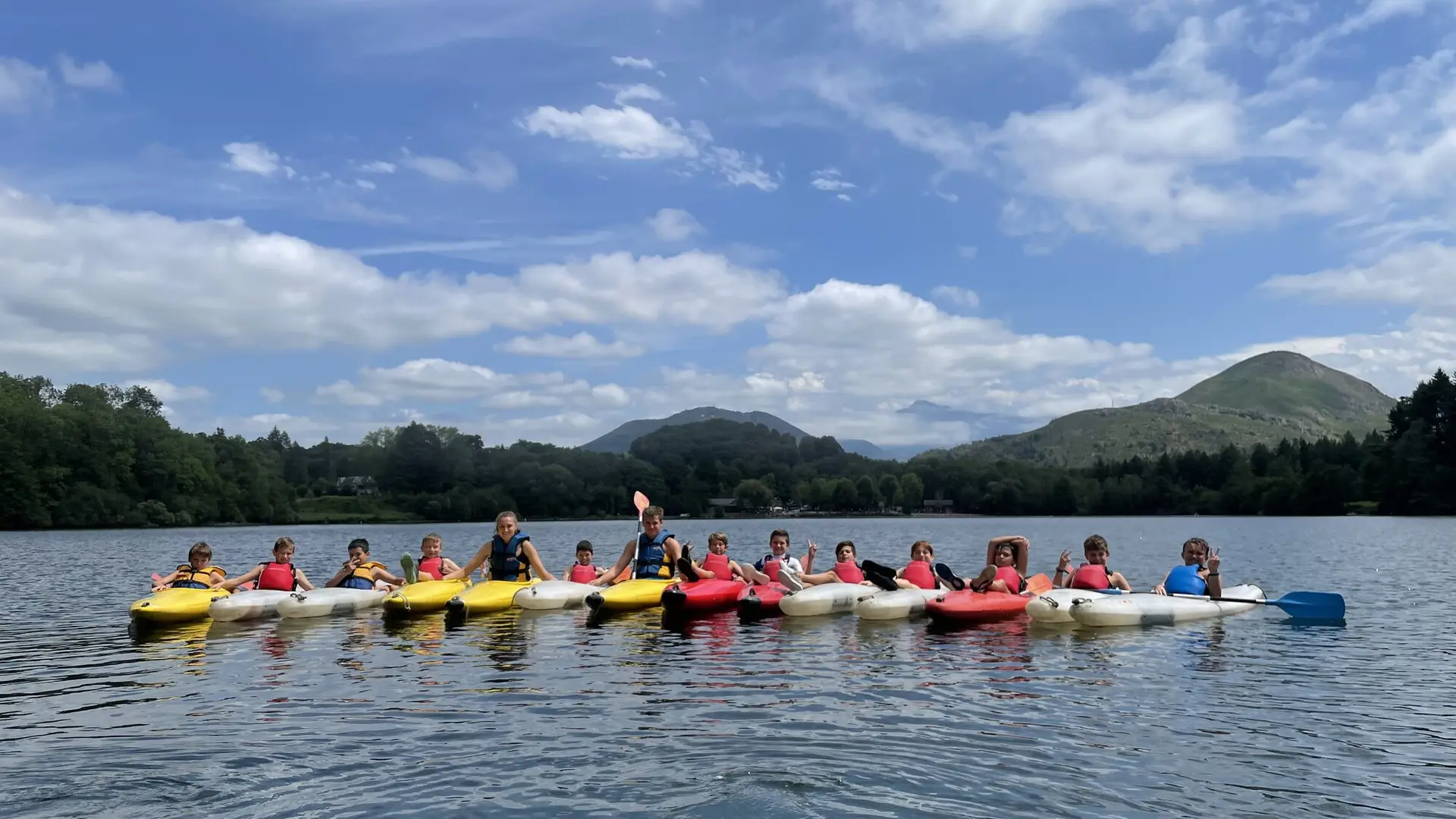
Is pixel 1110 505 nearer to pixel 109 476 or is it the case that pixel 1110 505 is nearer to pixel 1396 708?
pixel 109 476

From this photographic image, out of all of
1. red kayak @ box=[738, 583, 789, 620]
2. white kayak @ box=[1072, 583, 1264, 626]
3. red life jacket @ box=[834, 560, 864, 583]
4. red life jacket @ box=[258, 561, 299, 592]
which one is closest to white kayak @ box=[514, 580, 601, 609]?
red kayak @ box=[738, 583, 789, 620]

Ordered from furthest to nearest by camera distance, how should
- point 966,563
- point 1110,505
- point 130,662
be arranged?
point 1110,505 → point 966,563 → point 130,662

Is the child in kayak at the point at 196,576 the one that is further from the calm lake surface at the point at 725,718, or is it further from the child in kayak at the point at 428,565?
the child in kayak at the point at 428,565

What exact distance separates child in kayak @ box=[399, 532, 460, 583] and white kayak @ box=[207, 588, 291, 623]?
246 centimetres

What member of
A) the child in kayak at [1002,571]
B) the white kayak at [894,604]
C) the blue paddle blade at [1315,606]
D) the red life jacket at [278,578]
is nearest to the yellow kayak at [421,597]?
the red life jacket at [278,578]

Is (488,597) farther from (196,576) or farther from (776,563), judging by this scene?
(776,563)

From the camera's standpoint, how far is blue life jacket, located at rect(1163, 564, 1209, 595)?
60.9ft

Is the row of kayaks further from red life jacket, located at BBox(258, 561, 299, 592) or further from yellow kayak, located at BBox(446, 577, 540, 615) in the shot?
red life jacket, located at BBox(258, 561, 299, 592)

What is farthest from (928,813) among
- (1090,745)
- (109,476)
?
(109,476)

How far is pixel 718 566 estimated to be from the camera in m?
20.7

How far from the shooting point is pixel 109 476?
83250 mm

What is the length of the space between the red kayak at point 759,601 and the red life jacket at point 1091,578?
5.15 metres

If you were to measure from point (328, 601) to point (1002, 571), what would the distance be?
1208 cm

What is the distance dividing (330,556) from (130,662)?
34.6 meters
